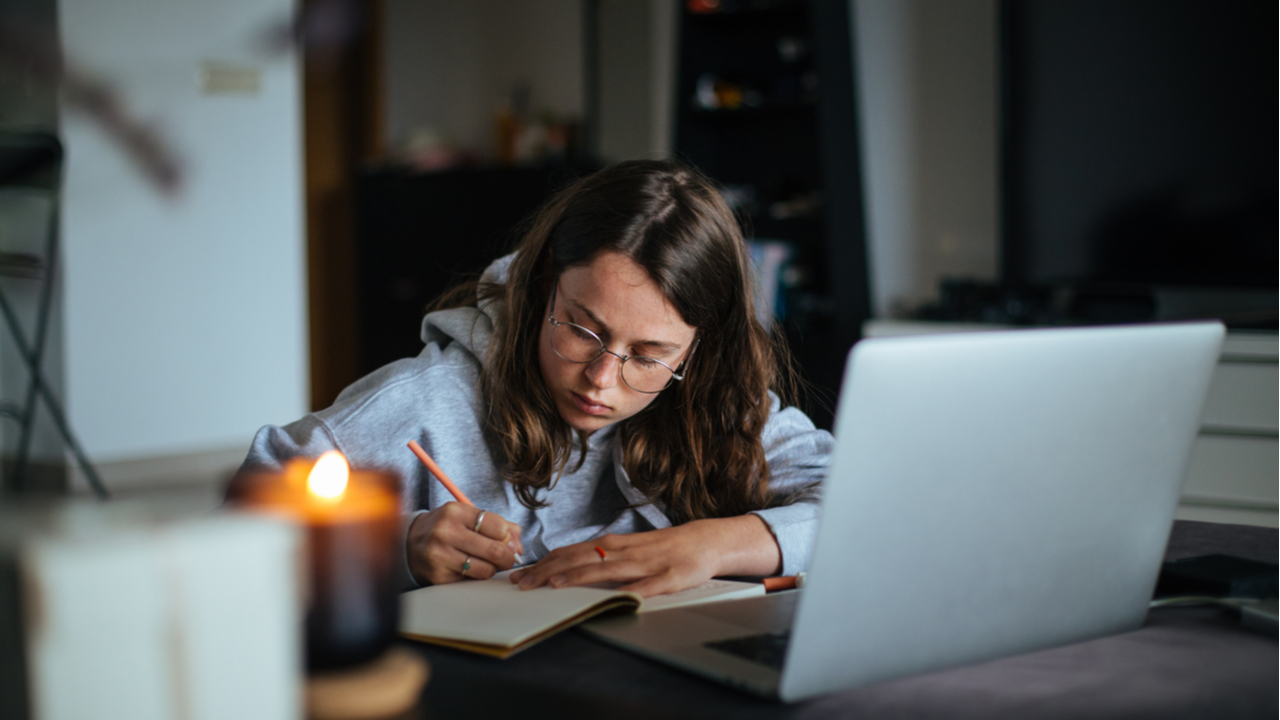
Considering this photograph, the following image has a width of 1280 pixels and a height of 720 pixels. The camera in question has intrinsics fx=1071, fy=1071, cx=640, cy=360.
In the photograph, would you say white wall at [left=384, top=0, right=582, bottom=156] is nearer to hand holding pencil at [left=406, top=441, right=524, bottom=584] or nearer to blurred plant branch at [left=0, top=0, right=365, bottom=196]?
blurred plant branch at [left=0, top=0, right=365, bottom=196]

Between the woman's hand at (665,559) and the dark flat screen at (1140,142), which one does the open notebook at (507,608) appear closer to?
the woman's hand at (665,559)

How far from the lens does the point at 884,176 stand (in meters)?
3.20

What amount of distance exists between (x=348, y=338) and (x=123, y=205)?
171cm

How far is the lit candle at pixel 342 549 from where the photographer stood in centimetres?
39

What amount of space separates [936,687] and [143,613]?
39cm

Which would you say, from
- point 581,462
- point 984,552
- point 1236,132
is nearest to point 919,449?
point 984,552

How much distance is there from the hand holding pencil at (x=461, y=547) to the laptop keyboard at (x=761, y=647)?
9.5 inches

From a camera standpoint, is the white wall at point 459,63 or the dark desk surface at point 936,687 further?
the white wall at point 459,63

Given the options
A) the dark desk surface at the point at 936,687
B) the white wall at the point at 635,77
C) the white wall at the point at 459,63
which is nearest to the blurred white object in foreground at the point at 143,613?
the dark desk surface at the point at 936,687

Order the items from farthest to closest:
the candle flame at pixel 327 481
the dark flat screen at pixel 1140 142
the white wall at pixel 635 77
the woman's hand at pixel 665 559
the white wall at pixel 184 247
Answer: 1. the white wall at pixel 635 77
2. the white wall at pixel 184 247
3. the dark flat screen at pixel 1140 142
4. the woman's hand at pixel 665 559
5. the candle flame at pixel 327 481

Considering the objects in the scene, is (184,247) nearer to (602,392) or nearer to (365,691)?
(602,392)

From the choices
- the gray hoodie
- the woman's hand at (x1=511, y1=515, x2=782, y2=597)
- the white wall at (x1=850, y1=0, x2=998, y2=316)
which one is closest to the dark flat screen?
the white wall at (x1=850, y1=0, x2=998, y2=316)

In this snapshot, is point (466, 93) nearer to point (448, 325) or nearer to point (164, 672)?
point (448, 325)

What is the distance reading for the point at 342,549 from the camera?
394 millimetres
